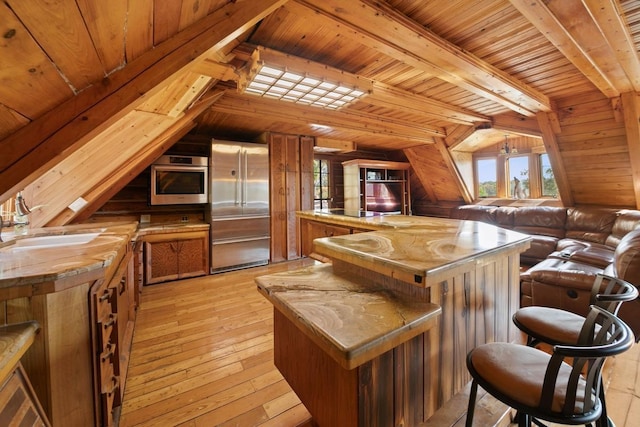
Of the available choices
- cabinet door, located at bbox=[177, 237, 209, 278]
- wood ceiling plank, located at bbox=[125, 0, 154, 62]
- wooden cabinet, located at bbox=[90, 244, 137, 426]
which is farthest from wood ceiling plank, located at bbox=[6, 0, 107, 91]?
cabinet door, located at bbox=[177, 237, 209, 278]

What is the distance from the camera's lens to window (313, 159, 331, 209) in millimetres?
6066

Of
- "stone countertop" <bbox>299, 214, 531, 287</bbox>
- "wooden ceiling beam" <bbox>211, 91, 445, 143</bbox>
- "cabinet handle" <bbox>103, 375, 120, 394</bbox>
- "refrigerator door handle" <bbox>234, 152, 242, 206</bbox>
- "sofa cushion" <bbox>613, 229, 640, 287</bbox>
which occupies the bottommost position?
"cabinet handle" <bbox>103, 375, 120, 394</bbox>

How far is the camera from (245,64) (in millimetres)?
2275

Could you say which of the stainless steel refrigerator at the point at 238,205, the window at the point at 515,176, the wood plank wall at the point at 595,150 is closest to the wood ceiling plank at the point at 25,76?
the stainless steel refrigerator at the point at 238,205

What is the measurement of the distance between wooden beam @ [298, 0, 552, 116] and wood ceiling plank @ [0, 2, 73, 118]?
130 cm

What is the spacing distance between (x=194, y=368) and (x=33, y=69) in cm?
197

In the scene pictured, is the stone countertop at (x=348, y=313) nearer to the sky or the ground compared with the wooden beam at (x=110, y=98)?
nearer to the ground

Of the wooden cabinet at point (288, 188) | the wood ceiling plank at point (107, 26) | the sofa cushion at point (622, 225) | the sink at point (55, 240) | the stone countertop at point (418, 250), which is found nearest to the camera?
the wood ceiling plank at point (107, 26)

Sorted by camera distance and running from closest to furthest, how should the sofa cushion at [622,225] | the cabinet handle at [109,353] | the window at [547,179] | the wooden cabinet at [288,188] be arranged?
the cabinet handle at [109,353] → the sofa cushion at [622,225] → the wooden cabinet at [288,188] → the window at [547,179]

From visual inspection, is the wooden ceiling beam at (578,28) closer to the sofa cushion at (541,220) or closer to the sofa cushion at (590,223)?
the sofa cushion at (590,223)

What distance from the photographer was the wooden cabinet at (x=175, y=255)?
11.9 ft

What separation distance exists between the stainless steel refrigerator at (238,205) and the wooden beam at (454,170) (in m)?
3.63

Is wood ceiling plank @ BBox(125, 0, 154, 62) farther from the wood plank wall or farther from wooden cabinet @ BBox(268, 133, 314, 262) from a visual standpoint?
the wood plank wall

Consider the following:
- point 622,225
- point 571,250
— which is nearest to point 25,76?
point 571,250
